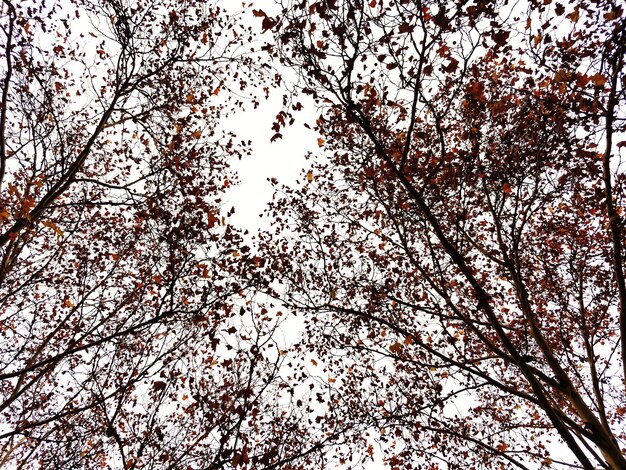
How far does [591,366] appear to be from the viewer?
23.1 ft

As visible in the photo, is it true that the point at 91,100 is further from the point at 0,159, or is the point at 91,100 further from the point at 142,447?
the point at 142,447

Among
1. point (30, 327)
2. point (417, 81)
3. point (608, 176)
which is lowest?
point (608, 176)

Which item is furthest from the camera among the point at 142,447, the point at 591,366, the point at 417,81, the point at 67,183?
the point at 591,366

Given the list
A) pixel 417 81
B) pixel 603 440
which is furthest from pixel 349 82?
pixel 603 440

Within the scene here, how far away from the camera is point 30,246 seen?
24.0 feet

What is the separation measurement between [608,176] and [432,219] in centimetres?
272

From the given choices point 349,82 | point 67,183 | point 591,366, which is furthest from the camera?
point 591,366

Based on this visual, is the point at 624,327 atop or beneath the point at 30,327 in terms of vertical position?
beneath

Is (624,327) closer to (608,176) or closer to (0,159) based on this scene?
(608,176)

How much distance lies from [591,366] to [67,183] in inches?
393

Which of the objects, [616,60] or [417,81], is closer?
[417,81]

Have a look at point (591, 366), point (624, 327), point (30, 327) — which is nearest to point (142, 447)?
point (30, 327)

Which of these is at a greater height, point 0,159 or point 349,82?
point 0,159

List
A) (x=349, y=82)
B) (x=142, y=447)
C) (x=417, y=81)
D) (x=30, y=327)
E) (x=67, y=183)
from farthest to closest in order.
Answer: (x=30, y=327)
(x=142, y=447)
(x=67, y=183)
(x=349, y=82)
(x=417, y=81)
